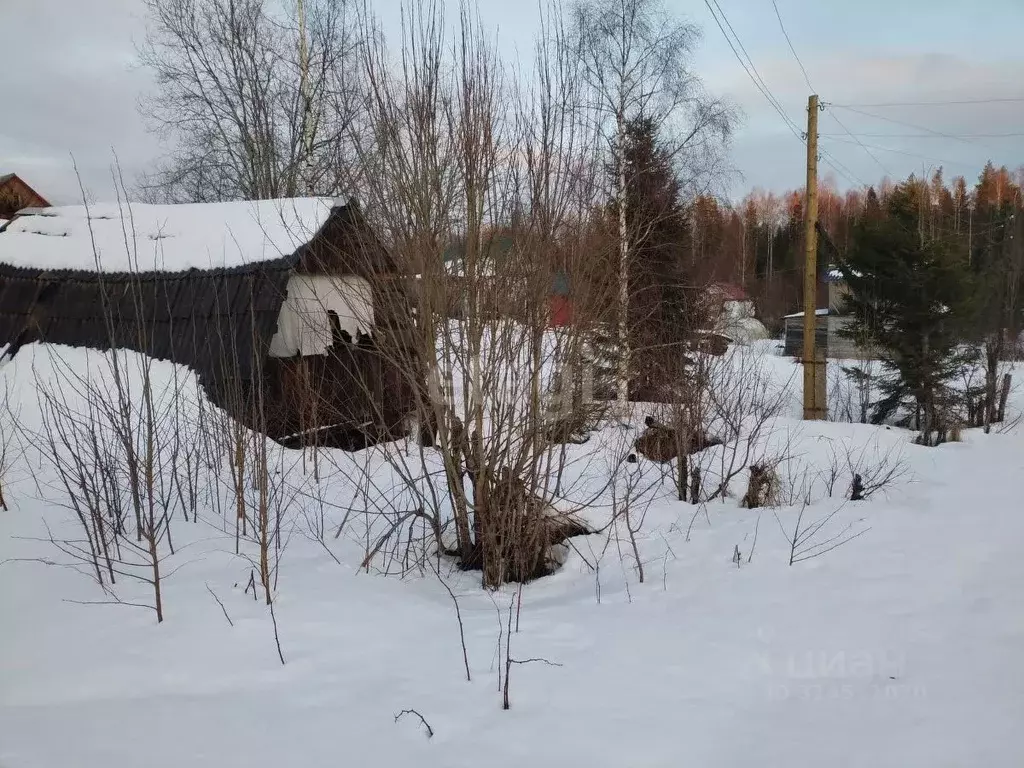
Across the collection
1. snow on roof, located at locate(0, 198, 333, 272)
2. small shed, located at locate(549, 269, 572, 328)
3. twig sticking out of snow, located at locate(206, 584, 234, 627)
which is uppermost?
snow on roof, located at locate(0, 198, 333, 272)

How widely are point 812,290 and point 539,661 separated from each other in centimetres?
1067

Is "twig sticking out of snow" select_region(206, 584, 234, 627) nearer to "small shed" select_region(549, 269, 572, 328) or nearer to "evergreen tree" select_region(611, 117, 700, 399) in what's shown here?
"small shed" select_region(549, 269, 572, 328)

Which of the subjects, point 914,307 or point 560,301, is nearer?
point 560,301

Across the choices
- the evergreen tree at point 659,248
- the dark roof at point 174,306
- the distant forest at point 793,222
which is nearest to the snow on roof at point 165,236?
the dark roof at point 174,306

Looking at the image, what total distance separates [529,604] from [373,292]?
2294 mm

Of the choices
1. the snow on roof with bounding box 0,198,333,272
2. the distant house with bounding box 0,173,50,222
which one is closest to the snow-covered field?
the snow on roof with bounding box 0,198,333,272

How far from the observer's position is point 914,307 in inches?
516

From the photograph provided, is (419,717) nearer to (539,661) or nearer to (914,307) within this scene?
(539,661)

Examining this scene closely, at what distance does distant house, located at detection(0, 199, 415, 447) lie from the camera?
329 inches

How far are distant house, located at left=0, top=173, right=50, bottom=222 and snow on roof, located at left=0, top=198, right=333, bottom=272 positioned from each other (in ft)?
23.3

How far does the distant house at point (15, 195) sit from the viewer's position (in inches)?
782

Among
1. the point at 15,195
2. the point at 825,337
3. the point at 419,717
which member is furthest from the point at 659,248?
the point at 15,195

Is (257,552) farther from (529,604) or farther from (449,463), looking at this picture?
(529,604)

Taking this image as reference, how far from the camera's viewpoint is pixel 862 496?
7051 millimetres
